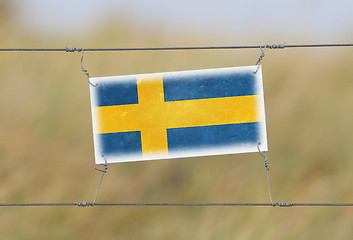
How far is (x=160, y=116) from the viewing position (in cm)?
440

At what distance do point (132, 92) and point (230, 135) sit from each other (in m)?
0.78

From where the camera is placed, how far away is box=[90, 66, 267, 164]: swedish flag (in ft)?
14.3

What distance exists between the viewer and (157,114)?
→ 4398 mm

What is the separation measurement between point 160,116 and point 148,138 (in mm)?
182

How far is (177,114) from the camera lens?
14.4 feet

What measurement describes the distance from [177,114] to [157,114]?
0.15 metres

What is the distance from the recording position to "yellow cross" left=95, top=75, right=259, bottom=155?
4375 millimetres

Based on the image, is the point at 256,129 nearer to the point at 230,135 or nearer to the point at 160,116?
the point at 230,135

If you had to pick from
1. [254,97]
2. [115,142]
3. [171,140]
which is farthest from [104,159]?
[254,97]

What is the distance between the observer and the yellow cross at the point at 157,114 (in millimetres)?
4375

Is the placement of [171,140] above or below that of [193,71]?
below

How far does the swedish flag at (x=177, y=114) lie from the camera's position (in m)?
4.35

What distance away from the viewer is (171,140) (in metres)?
4.38

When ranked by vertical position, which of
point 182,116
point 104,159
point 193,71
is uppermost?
point 193,71
